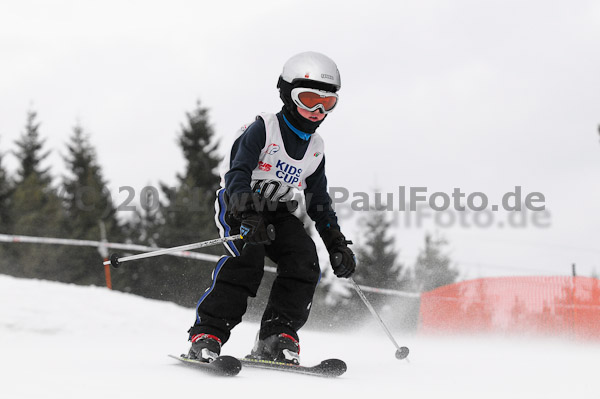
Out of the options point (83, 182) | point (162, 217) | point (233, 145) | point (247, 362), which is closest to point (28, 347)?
point (247, 362)

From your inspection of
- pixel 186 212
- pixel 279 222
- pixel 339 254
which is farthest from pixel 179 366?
pixel 186 212

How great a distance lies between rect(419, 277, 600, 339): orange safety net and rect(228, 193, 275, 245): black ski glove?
391 cm

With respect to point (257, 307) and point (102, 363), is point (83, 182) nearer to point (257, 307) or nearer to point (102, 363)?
point (257, 307)

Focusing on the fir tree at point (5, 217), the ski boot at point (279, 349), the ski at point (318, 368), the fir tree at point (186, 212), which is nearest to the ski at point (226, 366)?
the ski at point (318, 368)

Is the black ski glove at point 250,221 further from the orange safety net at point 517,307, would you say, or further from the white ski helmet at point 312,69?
the orange safety net at point 517,307

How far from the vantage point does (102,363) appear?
11.8 ft

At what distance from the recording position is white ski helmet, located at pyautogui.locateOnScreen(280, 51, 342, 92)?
3.73m

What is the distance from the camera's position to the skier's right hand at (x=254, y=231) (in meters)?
3.37

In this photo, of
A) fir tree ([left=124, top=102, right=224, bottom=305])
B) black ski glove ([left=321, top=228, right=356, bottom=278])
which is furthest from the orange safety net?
fir tree ([left=124, top=102, right=224, bottom=305])

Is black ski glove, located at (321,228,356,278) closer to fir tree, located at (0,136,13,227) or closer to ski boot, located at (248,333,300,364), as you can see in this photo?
ski boot, located at (248,333,300,364)

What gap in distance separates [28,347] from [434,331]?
4589 millimetres

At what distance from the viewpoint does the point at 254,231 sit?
11.0 ft

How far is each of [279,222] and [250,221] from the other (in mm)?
579

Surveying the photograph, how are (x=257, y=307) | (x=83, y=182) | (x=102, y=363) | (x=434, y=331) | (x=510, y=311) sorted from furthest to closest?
(x=83, y=182) < (x=257, y=307) < (x=434, y=331) < (x=510, y=311) < (x=102, y=363)
